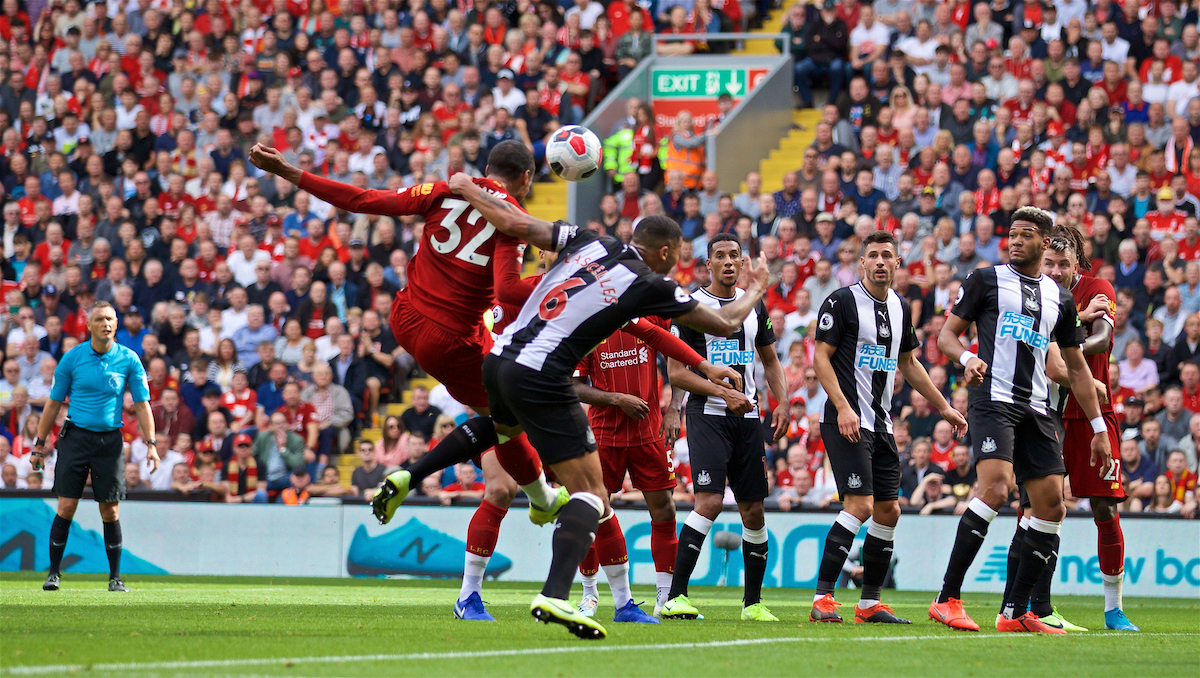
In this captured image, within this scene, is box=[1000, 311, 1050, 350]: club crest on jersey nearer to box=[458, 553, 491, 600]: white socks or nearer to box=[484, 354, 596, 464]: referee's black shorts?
box=[484, 354, 596, 464]: referee's black shorts

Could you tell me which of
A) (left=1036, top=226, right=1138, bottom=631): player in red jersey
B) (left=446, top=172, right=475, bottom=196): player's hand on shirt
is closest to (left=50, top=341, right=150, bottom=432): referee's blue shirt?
(left=446, top=172, right=475, bottom=196): player's hand on shirt

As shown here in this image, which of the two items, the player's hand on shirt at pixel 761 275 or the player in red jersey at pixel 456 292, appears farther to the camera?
the player in red jersey at pixel 456 292

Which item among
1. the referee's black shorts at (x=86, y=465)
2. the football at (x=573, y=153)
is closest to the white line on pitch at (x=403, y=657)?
the football at (x=573, y=153)

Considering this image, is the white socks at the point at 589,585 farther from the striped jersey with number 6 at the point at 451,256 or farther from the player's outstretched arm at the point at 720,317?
the player's outstretched arm at the point at 720,317

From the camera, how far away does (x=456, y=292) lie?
8125mm

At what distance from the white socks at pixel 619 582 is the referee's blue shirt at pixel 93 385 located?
18.9 feet

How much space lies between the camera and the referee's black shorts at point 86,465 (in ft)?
40.1

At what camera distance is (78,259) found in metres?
21.5

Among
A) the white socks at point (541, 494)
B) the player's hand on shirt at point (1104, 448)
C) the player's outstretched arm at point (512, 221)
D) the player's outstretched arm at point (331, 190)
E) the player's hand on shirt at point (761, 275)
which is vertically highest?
the player's outstretched arm at point (331, 190)

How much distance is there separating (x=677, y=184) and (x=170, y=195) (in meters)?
8.23

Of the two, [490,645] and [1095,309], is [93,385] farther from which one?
[1095,309]

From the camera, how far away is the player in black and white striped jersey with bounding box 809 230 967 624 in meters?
8.97

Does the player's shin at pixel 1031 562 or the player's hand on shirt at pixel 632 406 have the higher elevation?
the player's hand on shirt at pixel 632 406

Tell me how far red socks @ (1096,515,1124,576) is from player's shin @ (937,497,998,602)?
1052 mm
